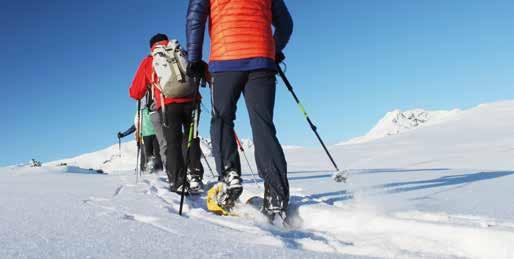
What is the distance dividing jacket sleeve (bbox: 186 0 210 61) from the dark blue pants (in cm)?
33

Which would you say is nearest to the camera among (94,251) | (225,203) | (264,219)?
(94,251)

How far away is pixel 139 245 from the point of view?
1655 millimetres

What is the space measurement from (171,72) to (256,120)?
1.92 m

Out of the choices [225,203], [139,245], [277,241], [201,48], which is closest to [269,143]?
[225,203]

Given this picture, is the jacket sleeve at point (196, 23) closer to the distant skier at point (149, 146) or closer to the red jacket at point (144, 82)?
the red jacket at point (144, 82)

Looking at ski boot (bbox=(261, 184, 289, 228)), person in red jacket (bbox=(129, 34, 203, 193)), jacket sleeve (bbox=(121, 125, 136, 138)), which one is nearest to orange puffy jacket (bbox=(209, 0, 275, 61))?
ski boot (bbox=(261, 184, 289, 228))

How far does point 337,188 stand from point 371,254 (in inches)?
120

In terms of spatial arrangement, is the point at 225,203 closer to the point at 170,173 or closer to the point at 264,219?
the point at 264,219

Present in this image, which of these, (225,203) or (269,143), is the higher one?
(269,143)

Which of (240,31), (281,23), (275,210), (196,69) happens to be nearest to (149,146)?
(196,69)

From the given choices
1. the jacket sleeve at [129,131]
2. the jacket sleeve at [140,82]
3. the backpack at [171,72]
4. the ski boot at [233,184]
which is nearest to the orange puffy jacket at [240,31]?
the ski boot at [233,184]

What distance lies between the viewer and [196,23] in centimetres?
350

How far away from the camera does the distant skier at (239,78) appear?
11.0 ft

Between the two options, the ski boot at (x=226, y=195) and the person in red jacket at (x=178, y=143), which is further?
the person in red jacket at (x=178, y=143)
